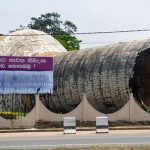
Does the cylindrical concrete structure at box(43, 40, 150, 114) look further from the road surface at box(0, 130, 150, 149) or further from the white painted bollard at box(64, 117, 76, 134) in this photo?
the road surface at box(0, 130, 150, 149)

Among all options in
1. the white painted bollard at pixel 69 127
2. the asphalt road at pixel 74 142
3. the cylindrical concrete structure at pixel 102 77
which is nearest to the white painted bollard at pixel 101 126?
the white painted bollard at pixel 69 127

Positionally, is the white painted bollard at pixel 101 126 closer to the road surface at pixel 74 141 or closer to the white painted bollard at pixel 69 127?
the white painted bollard at pixel 69 127

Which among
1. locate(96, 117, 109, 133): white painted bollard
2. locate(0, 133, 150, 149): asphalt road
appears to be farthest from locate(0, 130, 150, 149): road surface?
locate(96, 117, 109, 133): white painted bollard

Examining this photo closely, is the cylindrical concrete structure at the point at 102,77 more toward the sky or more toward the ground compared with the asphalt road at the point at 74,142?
more toward the sky

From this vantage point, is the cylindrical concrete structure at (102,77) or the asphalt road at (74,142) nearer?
the asphalt road at (74,142)

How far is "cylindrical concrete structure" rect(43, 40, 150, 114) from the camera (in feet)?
131

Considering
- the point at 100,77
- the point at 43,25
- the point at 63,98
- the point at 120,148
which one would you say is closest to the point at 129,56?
the point at 100,77

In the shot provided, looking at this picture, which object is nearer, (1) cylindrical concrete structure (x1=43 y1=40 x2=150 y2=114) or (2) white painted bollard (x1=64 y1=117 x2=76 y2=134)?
(2) white painted bollard (x1=64 y1=117 x2=76 y2=134)

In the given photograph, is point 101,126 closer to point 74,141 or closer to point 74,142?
point 74,141

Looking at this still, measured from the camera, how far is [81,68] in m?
43.5

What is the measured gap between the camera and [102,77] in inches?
1619

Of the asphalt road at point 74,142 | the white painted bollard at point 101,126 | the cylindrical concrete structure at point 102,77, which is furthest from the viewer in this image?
the cylindrical concrete structure at point 102,77

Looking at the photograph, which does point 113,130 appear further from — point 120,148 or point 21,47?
point 21,47

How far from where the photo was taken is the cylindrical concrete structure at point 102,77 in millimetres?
39969
